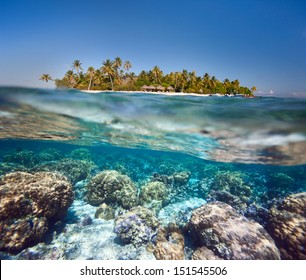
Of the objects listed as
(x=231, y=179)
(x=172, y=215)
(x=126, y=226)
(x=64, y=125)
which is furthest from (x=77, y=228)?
(x=231, y=179)

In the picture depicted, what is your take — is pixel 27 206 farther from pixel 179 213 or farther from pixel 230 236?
pixel 230 236

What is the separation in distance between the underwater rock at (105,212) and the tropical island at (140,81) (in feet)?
143

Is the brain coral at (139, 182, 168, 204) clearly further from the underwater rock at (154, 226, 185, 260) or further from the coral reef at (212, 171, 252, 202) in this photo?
the coral reef at (212, 171, 252, 202)

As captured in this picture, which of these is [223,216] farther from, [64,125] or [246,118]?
[64,125]

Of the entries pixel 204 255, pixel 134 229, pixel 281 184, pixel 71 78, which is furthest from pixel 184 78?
pixel 204 255

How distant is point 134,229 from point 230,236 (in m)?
3.61

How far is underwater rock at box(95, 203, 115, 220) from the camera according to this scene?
31.5 ft

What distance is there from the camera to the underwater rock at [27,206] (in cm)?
674

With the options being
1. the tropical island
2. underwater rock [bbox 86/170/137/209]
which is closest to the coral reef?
underwater rock [bbox 86/170/137/209]

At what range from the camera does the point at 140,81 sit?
2576 inches

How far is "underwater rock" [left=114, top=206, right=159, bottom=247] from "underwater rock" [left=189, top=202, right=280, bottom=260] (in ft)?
6.07

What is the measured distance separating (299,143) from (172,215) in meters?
7.17

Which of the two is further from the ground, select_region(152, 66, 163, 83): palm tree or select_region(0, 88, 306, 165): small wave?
select_region(152, 66, 163, 83): palm tree

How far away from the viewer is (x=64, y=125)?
1118 centimetres
